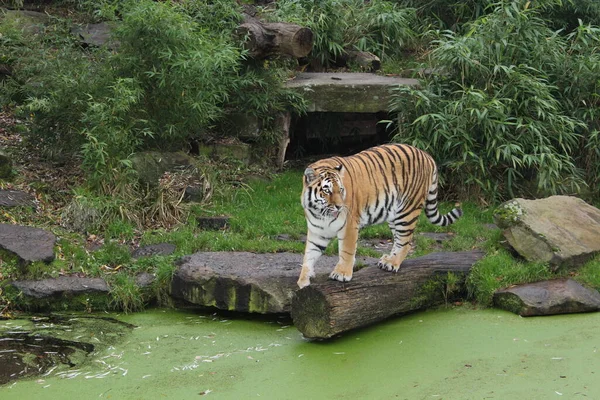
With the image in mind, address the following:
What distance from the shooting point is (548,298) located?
603 centimetres

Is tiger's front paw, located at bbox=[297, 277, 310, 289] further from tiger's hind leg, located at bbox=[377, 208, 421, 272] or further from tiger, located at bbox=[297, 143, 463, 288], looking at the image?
tiger's hind leg, located at bbox=[377, 208, 421, 272]

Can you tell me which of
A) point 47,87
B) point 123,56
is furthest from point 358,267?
point 47,87

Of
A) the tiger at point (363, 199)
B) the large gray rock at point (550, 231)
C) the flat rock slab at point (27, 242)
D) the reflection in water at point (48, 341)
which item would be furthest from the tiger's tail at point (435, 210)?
the flat rock slab at point (27, 242)

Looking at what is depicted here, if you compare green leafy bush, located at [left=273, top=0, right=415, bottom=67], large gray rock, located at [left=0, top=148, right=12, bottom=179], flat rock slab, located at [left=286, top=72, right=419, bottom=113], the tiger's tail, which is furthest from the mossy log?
the tiger's tail

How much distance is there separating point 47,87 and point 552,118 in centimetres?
516

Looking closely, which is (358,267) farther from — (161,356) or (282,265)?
(161,356)

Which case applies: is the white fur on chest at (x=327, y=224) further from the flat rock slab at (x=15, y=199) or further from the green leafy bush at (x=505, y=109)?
the flat rock slab at (x=15, y=199)

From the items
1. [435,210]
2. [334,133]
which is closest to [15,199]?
[334,133]

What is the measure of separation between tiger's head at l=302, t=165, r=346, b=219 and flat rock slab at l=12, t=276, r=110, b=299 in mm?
2088

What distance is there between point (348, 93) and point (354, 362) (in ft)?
14.4

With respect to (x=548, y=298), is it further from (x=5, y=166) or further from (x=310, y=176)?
(x=5, y=166)

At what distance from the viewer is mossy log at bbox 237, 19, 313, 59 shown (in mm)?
8719

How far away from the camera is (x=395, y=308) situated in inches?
236

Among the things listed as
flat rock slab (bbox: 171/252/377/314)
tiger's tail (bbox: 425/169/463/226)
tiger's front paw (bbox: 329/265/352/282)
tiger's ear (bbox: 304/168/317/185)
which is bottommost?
flat rock slab (bbox: 171/252/377/314)
